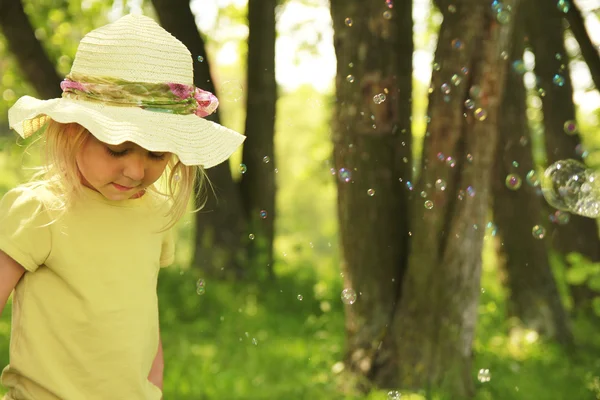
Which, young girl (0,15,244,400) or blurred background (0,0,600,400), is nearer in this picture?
young girl (0,15,244,400)

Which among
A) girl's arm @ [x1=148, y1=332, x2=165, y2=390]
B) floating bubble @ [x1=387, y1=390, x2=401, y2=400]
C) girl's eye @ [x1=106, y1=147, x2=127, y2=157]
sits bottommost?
floating bubble @ [x1=387, y1=390, x2=401, y2=400]

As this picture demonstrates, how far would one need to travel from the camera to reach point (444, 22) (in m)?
4.39

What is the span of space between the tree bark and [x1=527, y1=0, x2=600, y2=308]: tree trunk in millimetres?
501

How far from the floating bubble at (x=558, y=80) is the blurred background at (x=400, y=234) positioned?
0.07ft

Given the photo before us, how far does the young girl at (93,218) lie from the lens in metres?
2.23

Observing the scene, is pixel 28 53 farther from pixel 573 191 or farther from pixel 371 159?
pixel 573 191

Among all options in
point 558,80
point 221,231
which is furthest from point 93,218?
point 221,231

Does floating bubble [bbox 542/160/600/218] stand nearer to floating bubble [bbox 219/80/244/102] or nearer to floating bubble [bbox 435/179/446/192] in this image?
floating bubble [bbox 435/179/446/192]

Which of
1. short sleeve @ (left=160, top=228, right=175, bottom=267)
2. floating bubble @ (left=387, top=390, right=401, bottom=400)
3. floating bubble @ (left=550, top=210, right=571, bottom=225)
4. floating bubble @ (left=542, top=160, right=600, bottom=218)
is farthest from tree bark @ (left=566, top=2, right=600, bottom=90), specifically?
short sleeve @ (left=160, top=228, right=175, bottom=267)

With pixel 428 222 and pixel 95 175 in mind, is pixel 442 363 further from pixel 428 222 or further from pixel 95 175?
pixel 95 175

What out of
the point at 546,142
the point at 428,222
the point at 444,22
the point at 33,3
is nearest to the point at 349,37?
the point at 444,22

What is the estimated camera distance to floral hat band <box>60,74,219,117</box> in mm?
2279

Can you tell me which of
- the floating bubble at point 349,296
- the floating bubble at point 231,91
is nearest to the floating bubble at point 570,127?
the floating bubble at point 349,296

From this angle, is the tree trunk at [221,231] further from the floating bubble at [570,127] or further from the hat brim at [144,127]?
the hat brim at [144,127]
